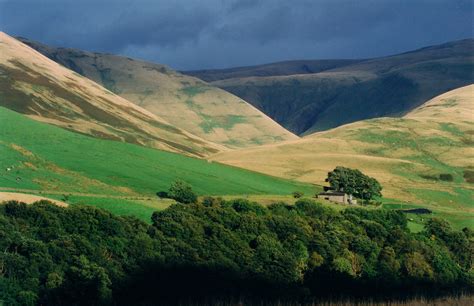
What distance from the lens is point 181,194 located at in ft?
538

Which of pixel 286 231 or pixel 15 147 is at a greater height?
pixel 15 147

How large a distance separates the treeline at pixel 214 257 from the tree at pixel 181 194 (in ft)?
54.3

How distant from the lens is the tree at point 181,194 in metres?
162

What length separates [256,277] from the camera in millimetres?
114188

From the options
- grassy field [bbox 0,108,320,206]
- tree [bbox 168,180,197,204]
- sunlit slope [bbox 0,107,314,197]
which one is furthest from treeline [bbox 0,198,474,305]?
sunlit slope [bbox 0,107,314,197]

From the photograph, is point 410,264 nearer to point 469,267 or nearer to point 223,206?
point 469,267

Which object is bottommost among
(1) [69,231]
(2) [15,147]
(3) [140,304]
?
(3) [140,304]

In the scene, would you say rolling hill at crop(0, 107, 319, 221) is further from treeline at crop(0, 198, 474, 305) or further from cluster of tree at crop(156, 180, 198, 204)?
treeline at crop(0, 198, 474, 305)

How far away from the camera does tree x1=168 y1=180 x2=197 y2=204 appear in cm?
16250

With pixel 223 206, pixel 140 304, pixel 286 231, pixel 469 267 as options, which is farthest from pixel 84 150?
pixel 140 304

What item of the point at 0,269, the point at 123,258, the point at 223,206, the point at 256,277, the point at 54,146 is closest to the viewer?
the point at 0,269

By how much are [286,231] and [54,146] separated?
247ft

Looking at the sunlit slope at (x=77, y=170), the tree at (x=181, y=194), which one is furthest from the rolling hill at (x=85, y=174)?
the tree at (x=181, y=194)

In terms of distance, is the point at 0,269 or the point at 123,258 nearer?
the point at 0,269
